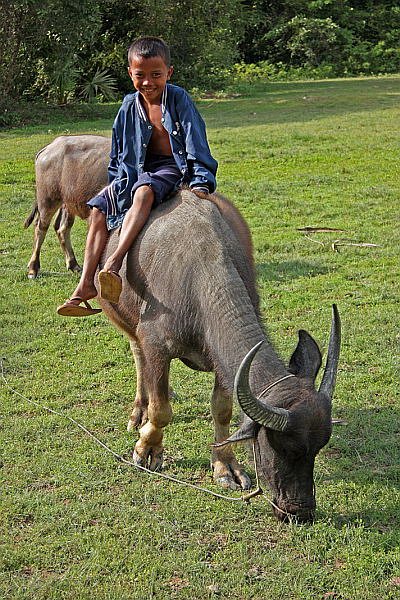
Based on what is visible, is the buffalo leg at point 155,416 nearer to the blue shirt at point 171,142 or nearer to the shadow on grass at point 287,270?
the blue shirt at point 171,142

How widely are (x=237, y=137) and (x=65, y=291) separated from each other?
889 centimetres

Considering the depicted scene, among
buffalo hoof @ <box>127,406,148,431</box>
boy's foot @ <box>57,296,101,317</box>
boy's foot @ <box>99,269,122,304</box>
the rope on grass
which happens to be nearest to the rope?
the rope on grass

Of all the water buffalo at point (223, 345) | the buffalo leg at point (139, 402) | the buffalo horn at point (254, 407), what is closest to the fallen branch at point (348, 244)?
the buffalo leg at point (139, 402)

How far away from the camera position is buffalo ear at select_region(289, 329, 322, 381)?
13.4ft

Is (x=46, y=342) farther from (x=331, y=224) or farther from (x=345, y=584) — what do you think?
(x=331, y=224)

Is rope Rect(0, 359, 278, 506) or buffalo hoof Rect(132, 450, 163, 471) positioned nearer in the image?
rope Rect(0, 359, 278, 506)

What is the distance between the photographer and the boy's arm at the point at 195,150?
15.8 ft

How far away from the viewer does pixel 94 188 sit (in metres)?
7.47

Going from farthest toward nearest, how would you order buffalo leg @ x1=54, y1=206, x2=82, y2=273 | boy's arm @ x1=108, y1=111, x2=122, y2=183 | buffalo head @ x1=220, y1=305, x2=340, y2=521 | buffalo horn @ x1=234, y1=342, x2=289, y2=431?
buffalo leg @ x1=54, y1=206, x2=82, y2=273, boy's arm @ x1=108, y1=111, x2=122, y2=183, buffalo head @ x1=220, y1=305, x2=340, y2=521, buffalo horn @ x1=234, y1=342, x2=289, y2=431

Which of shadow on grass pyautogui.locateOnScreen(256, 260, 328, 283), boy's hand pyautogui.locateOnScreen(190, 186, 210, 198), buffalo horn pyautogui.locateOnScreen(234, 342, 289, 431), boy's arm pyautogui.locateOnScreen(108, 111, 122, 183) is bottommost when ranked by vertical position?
shadow on grass pyautogui.locateOnScreen(256, 260, 328, 283)

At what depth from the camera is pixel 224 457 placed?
484 centimetres

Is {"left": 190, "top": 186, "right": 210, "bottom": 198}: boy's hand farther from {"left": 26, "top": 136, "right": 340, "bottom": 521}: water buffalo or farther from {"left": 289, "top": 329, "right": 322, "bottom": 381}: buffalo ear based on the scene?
{"left": 289, "top": 329, "right": 322, "bottom": 381}: buffalo ear

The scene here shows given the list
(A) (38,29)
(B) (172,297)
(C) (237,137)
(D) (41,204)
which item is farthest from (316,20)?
(B) (172,297)

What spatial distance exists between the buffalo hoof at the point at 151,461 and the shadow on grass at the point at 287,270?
365 cm
